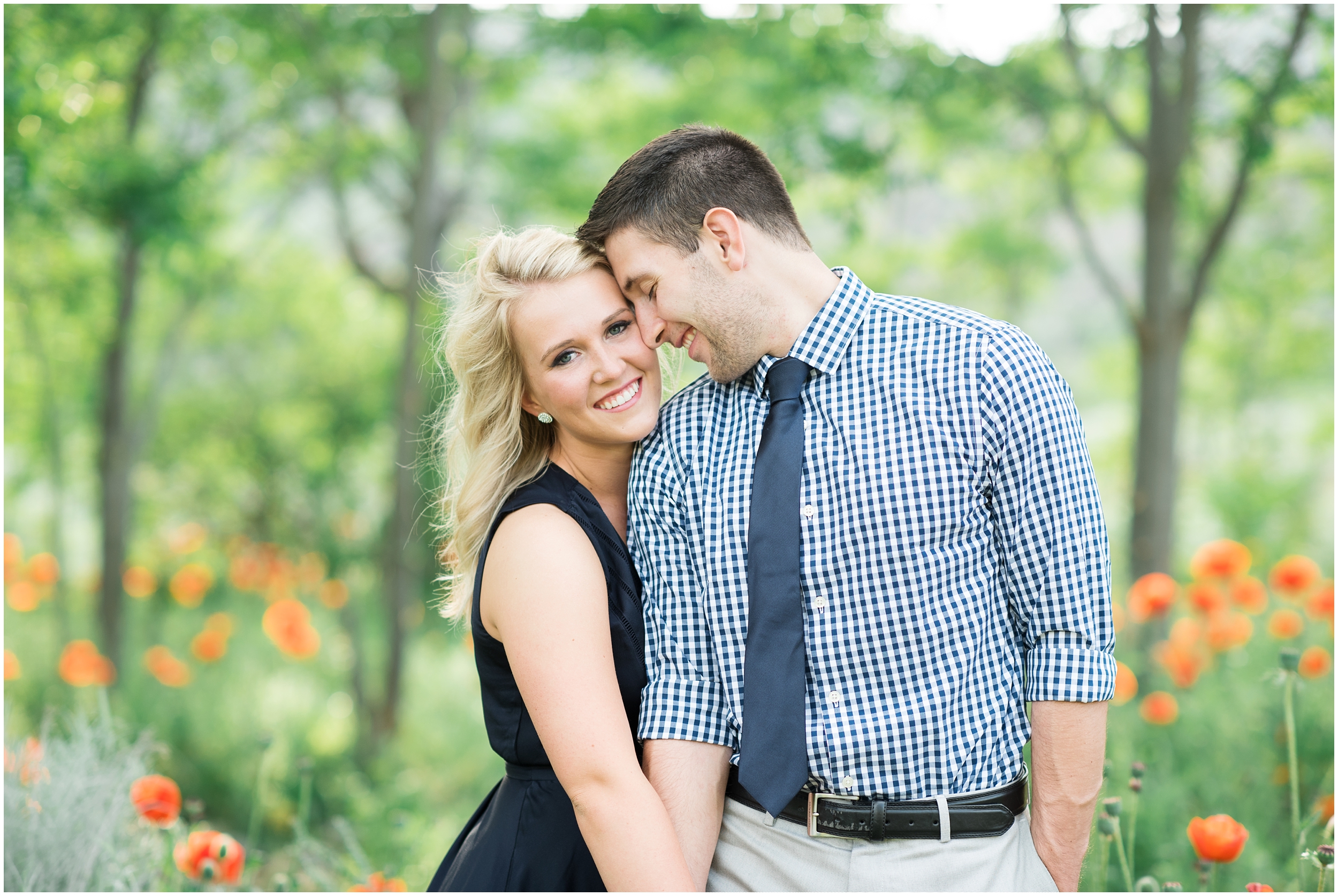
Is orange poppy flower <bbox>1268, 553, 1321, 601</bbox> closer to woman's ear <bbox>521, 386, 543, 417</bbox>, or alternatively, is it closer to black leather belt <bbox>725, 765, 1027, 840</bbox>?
black leather belt <bbox>725, 765, 1027, 840</bbox>

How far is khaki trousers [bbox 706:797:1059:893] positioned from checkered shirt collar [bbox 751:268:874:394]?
904 mm

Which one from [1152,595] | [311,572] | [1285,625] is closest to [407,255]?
[311,572]

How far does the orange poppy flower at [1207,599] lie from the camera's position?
423 cm

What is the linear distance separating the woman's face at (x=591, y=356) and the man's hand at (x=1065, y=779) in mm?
869

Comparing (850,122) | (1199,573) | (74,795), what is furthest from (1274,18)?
(74,795)

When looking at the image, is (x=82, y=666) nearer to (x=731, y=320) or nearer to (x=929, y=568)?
(x=731, y=320)

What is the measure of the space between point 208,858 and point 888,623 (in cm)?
183

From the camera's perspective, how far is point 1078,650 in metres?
1.85

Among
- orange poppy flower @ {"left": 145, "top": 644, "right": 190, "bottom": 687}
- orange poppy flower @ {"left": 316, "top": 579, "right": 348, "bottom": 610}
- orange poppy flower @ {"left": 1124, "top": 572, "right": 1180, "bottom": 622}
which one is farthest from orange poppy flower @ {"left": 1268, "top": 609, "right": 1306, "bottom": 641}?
orange poppy flower @ {"left": 316, "top": 579, "right": 348, "bottom": 610}

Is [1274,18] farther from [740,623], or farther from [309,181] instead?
[309,181]

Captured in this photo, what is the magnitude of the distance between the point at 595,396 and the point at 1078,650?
107cm

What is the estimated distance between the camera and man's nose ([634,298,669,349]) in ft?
7.09

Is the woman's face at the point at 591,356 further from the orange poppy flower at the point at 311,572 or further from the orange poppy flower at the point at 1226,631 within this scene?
the orange poppy flower at the point at 311,572

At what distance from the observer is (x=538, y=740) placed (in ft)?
7.20
